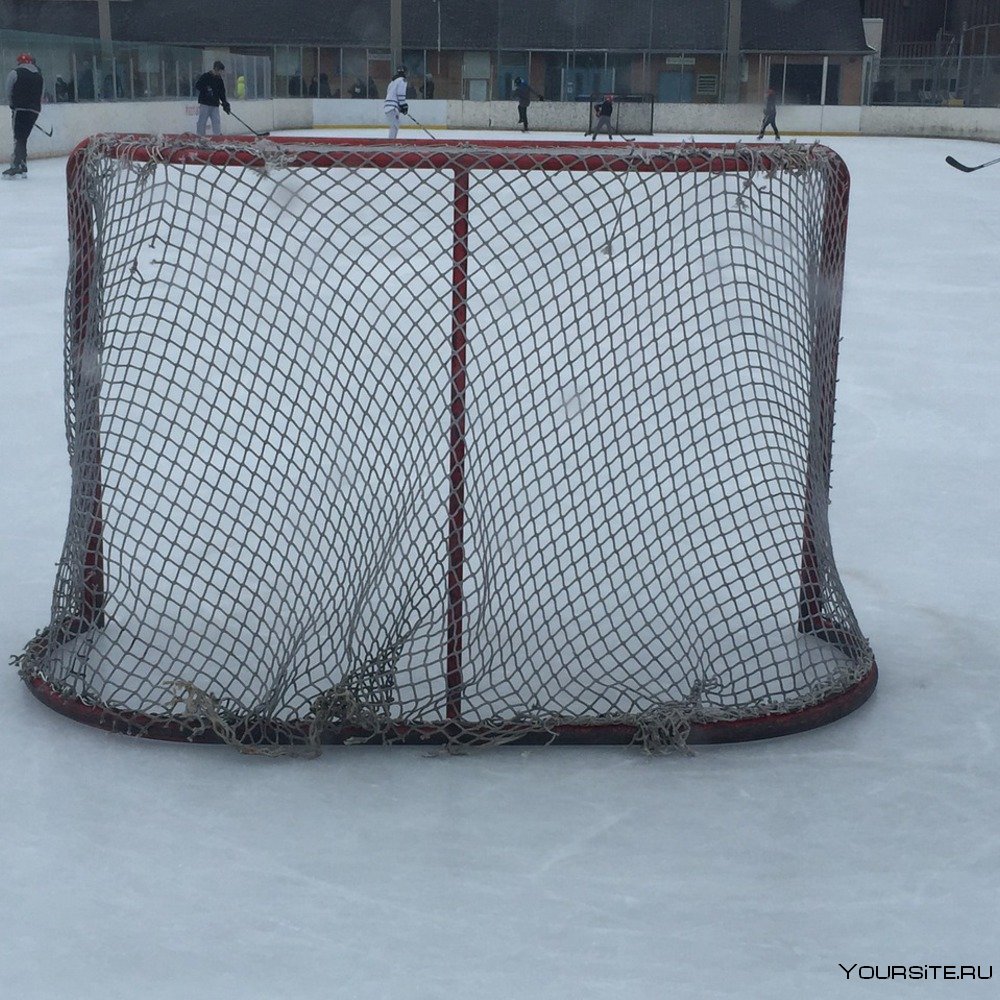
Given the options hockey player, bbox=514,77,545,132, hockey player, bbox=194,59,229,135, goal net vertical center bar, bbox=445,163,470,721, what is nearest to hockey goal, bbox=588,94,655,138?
hockey player, bbox=514,77,545,132

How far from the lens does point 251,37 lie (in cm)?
3197

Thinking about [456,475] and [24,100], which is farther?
[24,100]

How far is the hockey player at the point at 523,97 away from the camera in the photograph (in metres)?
29.2

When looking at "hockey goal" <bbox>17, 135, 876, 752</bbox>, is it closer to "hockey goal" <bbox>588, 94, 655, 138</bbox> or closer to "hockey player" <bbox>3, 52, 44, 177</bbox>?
"hockey player" <bbox>3, 52, 44, 177</bbox>

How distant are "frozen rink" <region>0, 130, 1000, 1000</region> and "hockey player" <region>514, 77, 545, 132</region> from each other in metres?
27.1

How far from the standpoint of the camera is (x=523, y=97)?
2916cm

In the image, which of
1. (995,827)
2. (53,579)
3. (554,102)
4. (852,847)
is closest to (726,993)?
(852,847)

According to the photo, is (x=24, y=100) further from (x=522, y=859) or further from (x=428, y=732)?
(x=522, y=859)

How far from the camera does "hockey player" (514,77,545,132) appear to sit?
29156 millimetres

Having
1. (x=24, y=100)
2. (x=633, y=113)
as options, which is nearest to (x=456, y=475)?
(x=24, y=100)

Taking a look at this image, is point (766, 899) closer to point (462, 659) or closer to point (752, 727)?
point (752, 727)

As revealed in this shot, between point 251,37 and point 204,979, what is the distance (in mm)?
32568

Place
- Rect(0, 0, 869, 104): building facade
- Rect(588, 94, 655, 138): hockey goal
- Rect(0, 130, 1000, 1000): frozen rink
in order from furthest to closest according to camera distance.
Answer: Rect(0, 0, 869, 104): building facade → Rect(588, 94, 655, 138): hockey goal → Rect(0, 130, 1000, 1000): frozen rink

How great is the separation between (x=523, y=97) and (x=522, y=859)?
28.4 m
